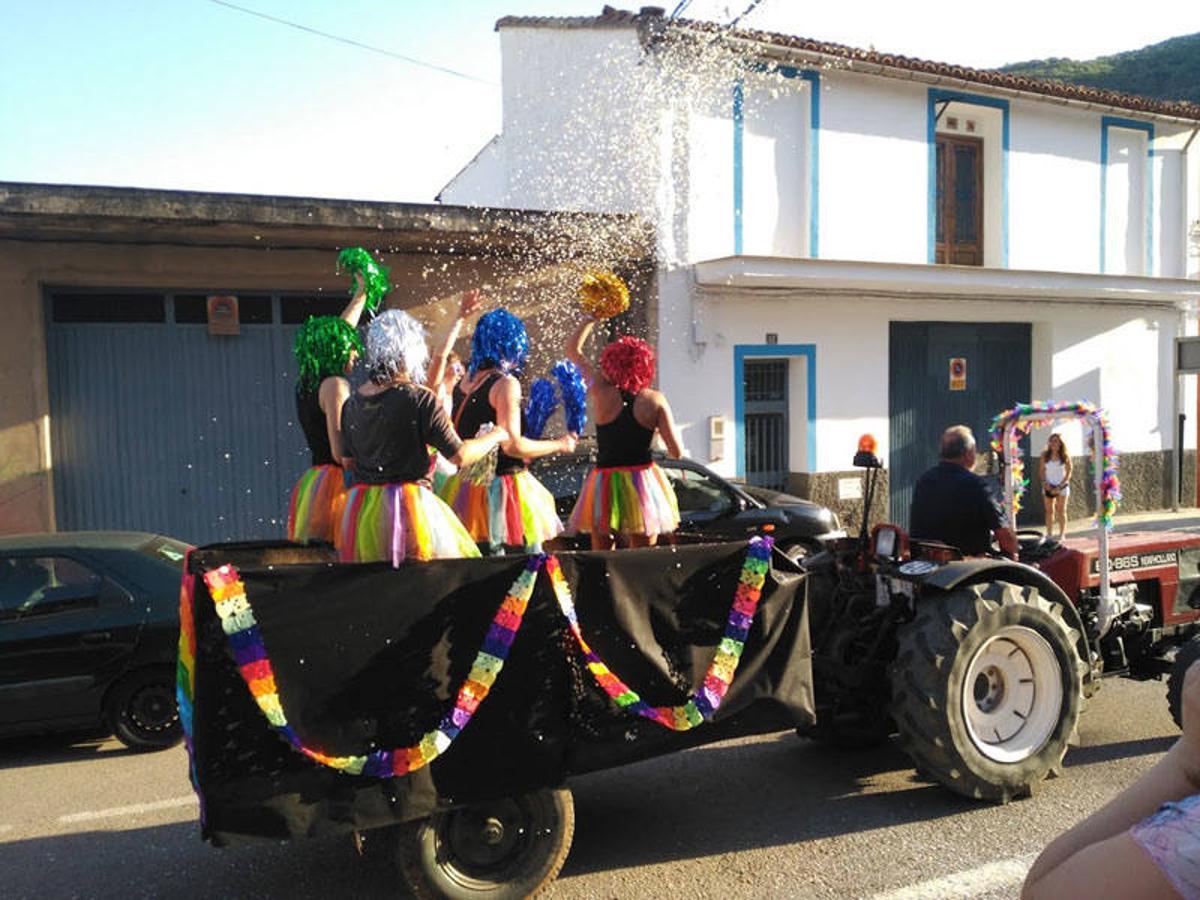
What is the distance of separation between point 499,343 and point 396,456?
1016mm

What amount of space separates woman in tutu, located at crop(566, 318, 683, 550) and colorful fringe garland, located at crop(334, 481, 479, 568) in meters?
1.37

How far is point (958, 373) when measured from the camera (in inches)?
564

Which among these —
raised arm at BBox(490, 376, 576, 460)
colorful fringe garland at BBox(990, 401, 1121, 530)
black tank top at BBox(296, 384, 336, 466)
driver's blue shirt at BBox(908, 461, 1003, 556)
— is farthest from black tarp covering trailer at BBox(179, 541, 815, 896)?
colorful fringe garland at BBox(990, 401, 1121, 530)

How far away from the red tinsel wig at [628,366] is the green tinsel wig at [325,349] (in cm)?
126

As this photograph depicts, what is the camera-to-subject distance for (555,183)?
42.9ft

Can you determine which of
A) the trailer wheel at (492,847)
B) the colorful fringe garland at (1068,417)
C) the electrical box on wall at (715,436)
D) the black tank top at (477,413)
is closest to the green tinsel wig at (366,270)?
the black tank top at (477,413)

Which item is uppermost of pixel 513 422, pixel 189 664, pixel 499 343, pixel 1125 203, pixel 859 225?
pixel 1125 203

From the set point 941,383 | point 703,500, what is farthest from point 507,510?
point 941,383

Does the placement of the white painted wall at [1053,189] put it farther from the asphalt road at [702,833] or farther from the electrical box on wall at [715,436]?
the asphalt road at [702,833]

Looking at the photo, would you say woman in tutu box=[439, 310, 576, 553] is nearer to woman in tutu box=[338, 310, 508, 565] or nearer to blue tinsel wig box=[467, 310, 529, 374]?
blue tinsel wig box=[467, 310, 529, 374]

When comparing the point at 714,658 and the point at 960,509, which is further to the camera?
the point at 960,509

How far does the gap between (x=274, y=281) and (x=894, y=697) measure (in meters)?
8.67

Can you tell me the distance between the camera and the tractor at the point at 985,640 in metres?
4.11

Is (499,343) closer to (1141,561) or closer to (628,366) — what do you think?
(628,366)
